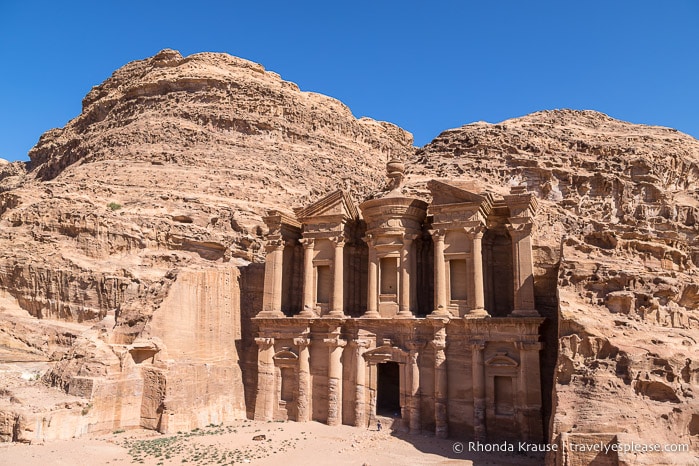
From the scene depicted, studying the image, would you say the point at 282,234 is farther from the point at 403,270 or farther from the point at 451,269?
the point at 451,269

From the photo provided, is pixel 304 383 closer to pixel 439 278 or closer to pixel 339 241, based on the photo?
pixel 339 241

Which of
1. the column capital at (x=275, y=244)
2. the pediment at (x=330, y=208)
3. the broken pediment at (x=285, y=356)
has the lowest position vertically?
the broken pediment at (x=285, y=356)

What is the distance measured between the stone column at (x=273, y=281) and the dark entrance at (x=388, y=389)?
6189 mm

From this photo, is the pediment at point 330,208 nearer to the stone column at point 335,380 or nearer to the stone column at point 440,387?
the stone column at point 335,380

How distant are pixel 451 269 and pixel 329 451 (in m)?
9.53

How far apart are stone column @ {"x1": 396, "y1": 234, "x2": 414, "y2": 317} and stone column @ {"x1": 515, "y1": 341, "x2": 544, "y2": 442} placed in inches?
206

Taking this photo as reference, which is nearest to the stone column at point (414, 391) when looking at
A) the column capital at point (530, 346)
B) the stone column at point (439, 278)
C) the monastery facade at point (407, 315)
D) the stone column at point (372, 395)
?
the monastery facade at point (407, 315)

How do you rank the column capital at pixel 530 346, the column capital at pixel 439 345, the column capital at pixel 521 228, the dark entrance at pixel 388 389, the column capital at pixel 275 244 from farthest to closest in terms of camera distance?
the column capital at pixel 275 244
the dark entrance at pixel 388 389
the column capital at pixel 439 345
the column capital at pixel 521 228
the column capital at pixel 530 346

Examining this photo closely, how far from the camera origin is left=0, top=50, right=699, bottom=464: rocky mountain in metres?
16.3

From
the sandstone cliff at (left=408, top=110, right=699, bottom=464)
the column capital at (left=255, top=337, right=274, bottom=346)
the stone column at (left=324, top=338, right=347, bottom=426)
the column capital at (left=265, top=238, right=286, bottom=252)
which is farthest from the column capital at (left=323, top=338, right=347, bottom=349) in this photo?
the sandstone cliff at (left=408, top=110, right=699, bottom=464)

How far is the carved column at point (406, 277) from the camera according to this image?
24031mm

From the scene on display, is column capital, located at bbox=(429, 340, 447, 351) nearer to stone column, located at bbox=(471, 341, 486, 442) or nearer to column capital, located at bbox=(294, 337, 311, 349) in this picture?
stone column, located at bbox=(471, 341, 486, 442)

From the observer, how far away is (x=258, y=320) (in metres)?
26.7

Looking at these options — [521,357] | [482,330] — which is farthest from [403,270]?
[521,357]
